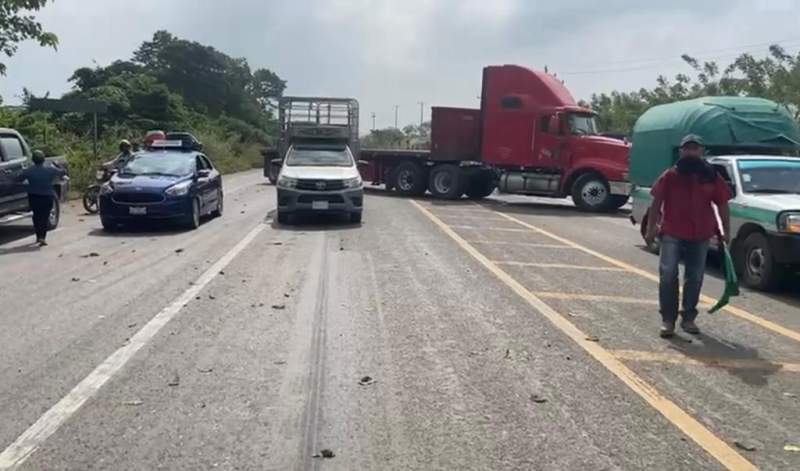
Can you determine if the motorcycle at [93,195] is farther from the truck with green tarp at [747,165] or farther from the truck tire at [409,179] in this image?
the truck with green tarp at [747,165]

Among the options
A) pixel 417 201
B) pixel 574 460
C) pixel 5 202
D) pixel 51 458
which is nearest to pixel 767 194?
pixel 574 460

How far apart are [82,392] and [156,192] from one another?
422 inches

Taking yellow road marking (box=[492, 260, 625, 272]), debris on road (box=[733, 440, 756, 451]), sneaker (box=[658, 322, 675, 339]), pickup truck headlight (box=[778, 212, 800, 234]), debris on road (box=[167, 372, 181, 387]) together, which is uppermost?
pickup truck headlight (box=[778, 212, 800, 234])

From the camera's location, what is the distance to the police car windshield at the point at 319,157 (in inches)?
758

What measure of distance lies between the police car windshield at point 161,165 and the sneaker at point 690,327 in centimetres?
1165

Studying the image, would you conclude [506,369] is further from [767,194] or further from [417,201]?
[417,201]

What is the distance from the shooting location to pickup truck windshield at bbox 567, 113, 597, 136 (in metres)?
25.4

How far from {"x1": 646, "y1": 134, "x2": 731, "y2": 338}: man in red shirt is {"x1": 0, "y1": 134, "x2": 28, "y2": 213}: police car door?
11.4 meters

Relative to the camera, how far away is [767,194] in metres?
11.9

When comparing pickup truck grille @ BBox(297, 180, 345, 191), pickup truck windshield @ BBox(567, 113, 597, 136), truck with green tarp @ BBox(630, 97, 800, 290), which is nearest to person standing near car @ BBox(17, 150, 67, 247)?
pickup truck grille @ BBox(297, 180, 345, 191)

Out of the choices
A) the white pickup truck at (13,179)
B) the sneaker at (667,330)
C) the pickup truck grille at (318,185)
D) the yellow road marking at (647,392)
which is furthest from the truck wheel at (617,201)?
the sneaker at (667,330)

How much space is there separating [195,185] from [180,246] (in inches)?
131

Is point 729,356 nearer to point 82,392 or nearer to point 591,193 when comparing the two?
point 82,392

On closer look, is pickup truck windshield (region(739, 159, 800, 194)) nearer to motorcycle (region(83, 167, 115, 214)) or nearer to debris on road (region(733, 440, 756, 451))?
debris on road (region(733, 440, 756, 451))
